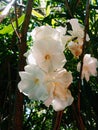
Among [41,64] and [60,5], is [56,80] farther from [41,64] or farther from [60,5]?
[60,5]

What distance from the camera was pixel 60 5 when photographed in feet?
6.55

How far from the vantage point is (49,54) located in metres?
0.79

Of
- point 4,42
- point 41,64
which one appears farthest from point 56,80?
point 4,42

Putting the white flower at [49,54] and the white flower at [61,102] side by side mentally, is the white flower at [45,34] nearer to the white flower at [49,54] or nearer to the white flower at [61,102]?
the white flower at [49,54]

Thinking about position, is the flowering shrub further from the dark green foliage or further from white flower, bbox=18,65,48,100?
the dark green foliage

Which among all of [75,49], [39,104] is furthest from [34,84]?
[39,104]

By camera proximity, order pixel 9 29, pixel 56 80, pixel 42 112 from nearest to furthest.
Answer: pixel 56 80 < pixel 9 29 < pixel 42 112

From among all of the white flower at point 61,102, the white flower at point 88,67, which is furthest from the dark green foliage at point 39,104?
the white flower at point 61,102

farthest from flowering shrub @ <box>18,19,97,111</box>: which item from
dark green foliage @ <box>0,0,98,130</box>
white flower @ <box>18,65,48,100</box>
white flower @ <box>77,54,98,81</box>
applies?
dark green foliage @ <box>0,0,98,130</box>

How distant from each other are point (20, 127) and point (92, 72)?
250mm

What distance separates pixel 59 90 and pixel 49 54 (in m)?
0.08

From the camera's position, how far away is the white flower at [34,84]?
748 mm

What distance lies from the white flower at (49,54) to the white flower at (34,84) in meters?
0.02

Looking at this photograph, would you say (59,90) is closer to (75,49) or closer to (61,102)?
(61,102)
